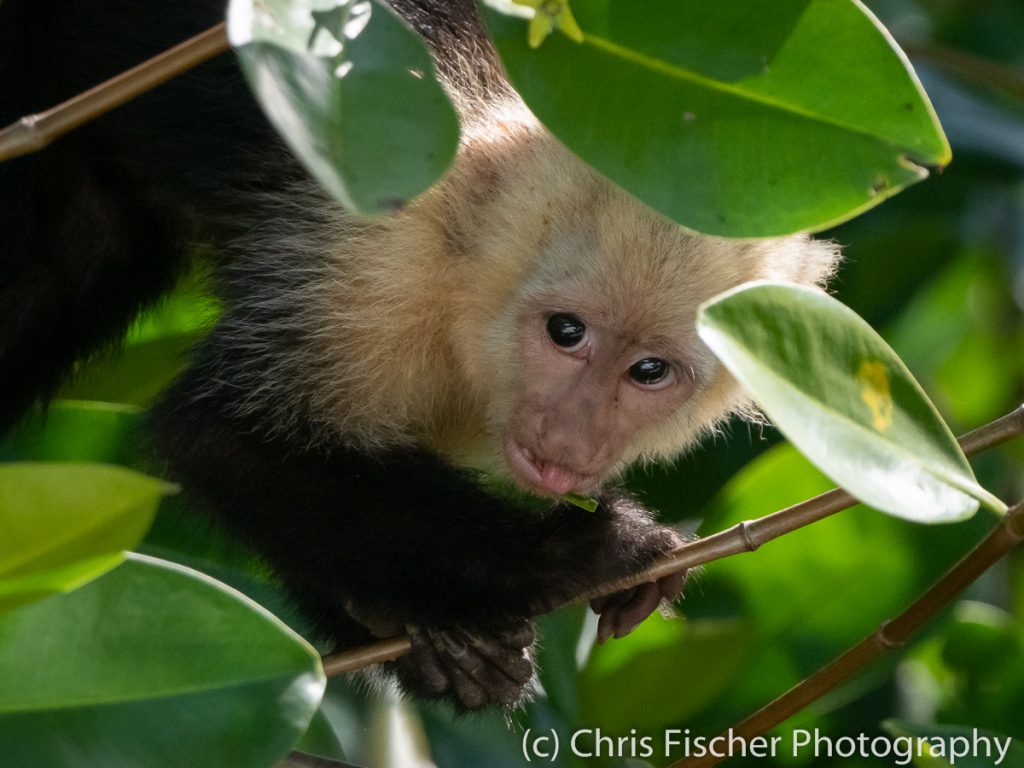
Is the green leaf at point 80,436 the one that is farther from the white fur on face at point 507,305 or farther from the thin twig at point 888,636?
the thin twig at point 888,636

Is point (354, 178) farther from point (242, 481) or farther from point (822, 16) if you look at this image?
point (242, 481)

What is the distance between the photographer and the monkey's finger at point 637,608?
2211mm

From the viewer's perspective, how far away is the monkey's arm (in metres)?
2.18

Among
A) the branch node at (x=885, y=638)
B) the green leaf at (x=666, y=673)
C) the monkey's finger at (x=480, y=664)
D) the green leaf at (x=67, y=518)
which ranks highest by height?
the green leaf at (x=67, y=518)

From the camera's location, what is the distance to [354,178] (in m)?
1.06

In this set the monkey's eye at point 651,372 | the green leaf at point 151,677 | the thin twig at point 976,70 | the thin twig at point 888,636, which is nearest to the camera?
the green leaf at point 151,677

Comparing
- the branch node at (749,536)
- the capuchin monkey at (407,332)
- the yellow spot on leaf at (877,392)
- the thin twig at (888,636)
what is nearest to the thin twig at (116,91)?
the yellow spot on leaf at (877,392)

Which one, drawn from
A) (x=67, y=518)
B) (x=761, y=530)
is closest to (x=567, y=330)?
(x=761, y=530)

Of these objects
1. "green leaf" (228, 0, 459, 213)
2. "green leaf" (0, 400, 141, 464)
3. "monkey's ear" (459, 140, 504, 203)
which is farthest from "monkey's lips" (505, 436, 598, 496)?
"green leaf" (228, 0, 459, 213)

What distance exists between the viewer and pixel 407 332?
2.40 metres

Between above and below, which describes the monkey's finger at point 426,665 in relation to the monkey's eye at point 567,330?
below

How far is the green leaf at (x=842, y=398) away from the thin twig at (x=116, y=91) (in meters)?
0.47

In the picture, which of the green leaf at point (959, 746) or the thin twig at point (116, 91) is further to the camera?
the green leaf at point (959, 746)

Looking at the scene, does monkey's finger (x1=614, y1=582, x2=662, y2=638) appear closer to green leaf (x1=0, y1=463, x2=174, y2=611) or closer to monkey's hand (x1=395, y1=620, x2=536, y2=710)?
monkey's hand (x1=395, y1=620, x2=536, y2=710)
